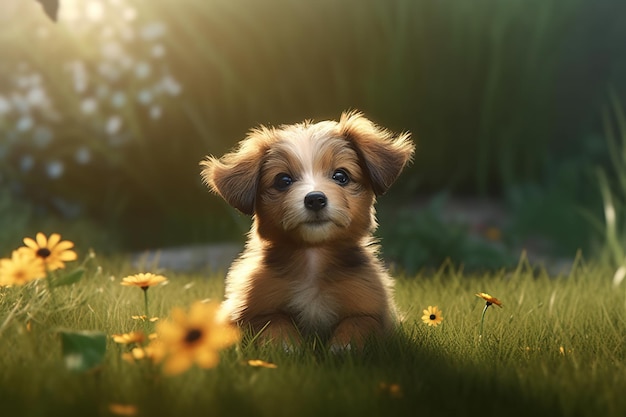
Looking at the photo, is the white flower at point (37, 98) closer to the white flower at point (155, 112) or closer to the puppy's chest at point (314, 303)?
the white flower at point (155, 112)

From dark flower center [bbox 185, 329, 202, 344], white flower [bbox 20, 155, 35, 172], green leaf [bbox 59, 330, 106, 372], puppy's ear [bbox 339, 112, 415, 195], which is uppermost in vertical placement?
puppy's ear [bbox 339, 112, 415, 195]

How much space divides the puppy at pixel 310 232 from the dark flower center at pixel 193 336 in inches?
37.7

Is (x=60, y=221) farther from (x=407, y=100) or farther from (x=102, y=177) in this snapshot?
(x=407, y=100)

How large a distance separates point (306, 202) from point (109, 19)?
561 cm

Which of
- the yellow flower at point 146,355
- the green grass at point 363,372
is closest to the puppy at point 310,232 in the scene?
the green grass at point 363,372

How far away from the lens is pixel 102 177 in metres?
8.41

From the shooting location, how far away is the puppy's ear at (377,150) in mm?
3716

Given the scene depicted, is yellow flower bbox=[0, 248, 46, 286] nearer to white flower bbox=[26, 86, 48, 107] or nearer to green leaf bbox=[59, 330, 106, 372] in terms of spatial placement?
green leaf bbox=[59, 330, 106, 372]

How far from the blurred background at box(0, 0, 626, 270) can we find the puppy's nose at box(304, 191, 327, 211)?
3.95 metres

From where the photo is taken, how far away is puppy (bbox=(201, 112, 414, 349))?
340 cm

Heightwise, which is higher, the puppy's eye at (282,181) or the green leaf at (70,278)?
the puppy's eye at (282,181)

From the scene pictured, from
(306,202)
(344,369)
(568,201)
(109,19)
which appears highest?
(109,19)

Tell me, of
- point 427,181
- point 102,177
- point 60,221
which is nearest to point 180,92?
point 102,177

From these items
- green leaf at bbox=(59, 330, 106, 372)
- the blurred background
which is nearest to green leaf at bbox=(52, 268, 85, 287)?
green leaf at bbox=(59, 330, 106, 372)
